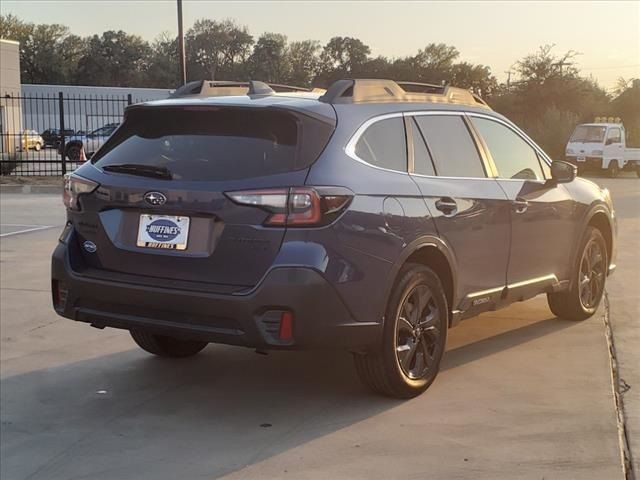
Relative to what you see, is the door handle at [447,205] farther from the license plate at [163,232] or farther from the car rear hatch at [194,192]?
the license plate at [163,232]

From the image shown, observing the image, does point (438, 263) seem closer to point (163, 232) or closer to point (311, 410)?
point (311, 410)

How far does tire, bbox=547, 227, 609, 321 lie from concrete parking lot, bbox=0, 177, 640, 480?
4.6 inches

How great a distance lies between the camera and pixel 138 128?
15.8ft

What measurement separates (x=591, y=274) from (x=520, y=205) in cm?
148

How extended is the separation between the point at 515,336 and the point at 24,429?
11.7 feet

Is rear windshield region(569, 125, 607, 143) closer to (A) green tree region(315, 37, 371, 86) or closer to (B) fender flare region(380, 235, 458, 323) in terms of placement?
(B) fender flare region(380, 235, 458, 323)

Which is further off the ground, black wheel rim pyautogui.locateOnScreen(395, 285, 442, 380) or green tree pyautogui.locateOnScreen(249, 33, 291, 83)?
green tree pyautogui.locateOnScreen(249, 33, 291, 83)

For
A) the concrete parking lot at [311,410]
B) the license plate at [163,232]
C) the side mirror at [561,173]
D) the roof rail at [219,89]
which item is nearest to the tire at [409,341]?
the concrete parking lot at [311,410]

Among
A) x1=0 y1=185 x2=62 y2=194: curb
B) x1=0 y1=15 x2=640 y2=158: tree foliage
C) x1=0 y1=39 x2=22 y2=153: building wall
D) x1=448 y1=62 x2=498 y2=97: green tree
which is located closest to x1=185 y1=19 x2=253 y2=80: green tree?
x1=0 y1=15 x2=640 y2=158: tree foliage

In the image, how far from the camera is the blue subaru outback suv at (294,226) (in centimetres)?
414

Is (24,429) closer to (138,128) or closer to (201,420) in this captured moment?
(201,420)

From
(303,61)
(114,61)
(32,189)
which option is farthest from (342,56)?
(32,189)

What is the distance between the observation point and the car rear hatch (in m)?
4.17

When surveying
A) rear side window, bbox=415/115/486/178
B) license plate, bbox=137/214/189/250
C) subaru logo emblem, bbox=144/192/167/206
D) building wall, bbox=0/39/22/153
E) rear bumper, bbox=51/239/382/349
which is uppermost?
building wall, bbox=0/39/22/153
